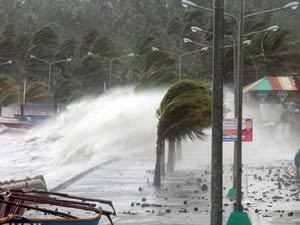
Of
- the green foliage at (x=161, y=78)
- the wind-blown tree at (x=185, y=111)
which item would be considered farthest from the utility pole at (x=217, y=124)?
the green foliage at (x=161, y=78)

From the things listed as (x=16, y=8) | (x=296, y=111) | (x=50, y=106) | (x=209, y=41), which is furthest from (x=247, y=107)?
(x=16, y=8)

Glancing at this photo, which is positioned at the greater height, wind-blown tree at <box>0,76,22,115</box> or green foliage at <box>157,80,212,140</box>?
wind-blown tree at <box>0,76,22,115</box>

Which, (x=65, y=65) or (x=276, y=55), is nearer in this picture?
(x=276, y=55)

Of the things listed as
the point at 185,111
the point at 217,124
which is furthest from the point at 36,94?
the point at 217,124

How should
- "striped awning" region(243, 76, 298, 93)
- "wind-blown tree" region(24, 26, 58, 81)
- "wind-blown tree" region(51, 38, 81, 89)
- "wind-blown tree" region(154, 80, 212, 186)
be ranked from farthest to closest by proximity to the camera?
"wind-blown tree" region(24, 26, 58, 81), "wind-blown tree" region(51, 38, 81, 89), "striped awning" region(243, 76, 298, 93), "wind-blown tree" region(154, 80, 212, 186)

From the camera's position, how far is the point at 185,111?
22.7 metres

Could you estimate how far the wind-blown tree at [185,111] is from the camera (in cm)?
2252

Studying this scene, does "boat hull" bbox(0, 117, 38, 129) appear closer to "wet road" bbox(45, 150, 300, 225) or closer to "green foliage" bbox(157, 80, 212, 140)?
"wet road" bbox(45, 150, 300, 225)

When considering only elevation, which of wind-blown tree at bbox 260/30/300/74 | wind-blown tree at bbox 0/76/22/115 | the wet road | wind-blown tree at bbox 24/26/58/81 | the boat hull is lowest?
the wet road

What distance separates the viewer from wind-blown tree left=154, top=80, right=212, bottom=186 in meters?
22.5

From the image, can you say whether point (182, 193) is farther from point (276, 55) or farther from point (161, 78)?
point (276, 55)

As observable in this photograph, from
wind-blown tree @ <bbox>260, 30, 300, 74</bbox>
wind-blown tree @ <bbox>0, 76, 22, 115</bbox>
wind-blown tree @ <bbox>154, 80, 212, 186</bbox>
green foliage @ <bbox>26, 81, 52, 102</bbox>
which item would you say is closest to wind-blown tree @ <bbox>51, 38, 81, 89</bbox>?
wind-blown tree @ <bbox>0, 76, 22, 115</bbox>

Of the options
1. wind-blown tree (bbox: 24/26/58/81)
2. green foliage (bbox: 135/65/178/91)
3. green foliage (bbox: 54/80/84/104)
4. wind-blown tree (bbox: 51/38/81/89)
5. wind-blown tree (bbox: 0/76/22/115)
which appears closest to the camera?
green foliage (bbox: 135/65/178/91)

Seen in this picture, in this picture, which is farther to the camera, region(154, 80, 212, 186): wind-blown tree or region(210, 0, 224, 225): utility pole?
region(154, 80, 212, 186): wind-blown tree
